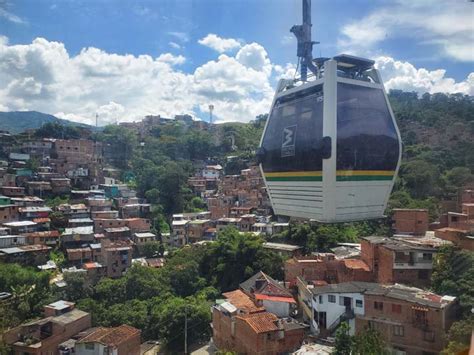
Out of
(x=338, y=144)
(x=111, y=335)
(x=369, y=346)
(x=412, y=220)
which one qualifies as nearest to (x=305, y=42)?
(x=338, y=144)

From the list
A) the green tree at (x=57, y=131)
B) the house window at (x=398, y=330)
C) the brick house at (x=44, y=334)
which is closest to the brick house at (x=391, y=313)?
the house window at (x=398, y=330)

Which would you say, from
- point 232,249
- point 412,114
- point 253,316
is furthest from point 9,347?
point 412,114

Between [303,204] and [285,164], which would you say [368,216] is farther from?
[285,164]

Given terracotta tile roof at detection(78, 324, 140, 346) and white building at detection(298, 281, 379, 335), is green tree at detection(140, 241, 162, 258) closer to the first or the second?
terracotta tile roof at detection(78, 324, 140, 346)

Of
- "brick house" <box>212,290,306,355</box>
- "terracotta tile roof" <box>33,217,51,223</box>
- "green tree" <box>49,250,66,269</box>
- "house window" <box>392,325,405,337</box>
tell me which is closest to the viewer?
"house window" <box>392,325,405,337</box>

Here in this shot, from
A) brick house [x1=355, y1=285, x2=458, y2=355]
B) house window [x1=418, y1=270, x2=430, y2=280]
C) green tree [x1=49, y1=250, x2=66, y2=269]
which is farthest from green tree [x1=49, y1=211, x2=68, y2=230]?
house window [x1=418, y1=270, x2=430, y2=280]

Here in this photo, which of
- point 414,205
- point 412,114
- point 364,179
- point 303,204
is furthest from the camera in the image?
point 412,114

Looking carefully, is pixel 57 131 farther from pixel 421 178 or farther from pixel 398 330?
pixel 398 330
